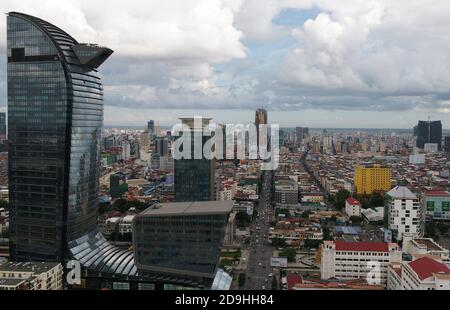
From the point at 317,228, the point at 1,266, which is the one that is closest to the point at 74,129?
the point at 1,266

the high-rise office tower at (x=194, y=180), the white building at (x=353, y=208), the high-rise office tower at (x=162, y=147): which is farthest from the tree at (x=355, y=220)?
the high-rise office tower at (x=162, y=147)

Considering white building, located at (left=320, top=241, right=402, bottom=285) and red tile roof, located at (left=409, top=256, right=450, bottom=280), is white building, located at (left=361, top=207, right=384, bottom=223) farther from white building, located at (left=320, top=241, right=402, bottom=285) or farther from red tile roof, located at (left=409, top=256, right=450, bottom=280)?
red tile roof, located at (left=409, top=256, right=450, bottom=280)

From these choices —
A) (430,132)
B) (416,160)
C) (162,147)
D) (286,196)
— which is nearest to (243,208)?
(286,196)

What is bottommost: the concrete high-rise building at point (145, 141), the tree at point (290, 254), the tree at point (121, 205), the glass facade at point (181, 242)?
the tree at point (290, 254)

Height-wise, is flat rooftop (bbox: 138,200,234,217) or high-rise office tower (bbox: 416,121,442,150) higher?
high-rise office tower (bbox: 416,121,442,150)

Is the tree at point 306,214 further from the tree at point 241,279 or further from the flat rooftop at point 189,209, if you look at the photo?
the flat rooftop at point 189,209

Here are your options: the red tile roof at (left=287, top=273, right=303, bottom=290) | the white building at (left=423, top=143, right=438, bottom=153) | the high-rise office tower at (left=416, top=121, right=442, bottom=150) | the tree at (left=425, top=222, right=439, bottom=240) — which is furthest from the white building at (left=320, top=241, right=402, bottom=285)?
the high-rise office tower at (left=416, top=121, right=442, bottom=150)
